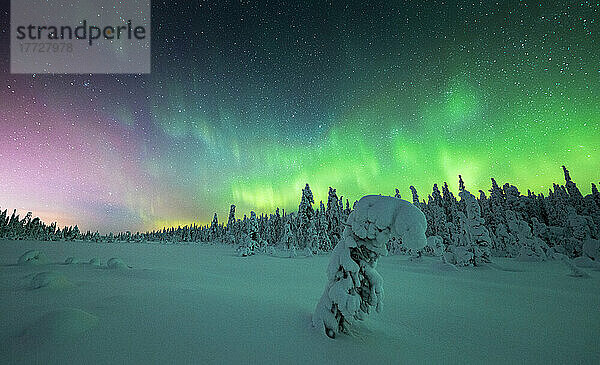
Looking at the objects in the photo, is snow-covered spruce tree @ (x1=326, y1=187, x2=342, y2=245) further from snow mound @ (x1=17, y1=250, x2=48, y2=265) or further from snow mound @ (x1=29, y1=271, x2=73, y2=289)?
snow mound @ (x1=29, y1=271, x2=73, y2=289)

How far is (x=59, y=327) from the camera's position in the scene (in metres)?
3.83

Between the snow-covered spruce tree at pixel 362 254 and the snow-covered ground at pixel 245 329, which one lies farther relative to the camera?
the snow-covered spruce tree at pixel 362 254

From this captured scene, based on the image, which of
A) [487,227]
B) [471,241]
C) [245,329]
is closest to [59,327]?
[245,329]

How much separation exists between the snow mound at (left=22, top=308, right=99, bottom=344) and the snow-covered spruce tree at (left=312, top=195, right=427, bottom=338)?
4.17 metres

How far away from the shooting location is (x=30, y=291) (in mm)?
6293

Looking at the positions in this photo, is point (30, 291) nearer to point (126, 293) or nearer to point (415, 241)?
point (126, 293)

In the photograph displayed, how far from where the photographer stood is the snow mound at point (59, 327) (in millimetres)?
3705

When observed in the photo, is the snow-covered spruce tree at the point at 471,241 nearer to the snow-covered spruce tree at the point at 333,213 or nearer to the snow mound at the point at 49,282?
the snow mound at the point at 49,282

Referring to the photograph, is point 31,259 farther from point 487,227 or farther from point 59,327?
point 487,227

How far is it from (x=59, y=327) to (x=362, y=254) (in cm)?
548

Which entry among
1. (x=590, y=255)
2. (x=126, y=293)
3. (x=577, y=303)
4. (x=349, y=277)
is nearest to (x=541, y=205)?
(x=590, y=255)

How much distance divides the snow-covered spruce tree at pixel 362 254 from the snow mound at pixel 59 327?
4.17 meters

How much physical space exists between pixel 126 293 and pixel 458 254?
78.7 feet

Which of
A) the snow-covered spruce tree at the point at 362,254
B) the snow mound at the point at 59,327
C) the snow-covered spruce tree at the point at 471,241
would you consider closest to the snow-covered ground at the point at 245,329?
the snow mound at the point at 59,327
